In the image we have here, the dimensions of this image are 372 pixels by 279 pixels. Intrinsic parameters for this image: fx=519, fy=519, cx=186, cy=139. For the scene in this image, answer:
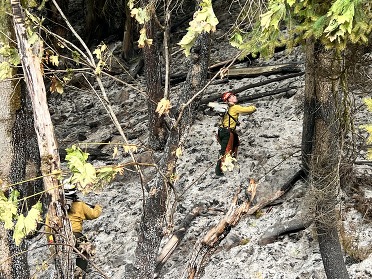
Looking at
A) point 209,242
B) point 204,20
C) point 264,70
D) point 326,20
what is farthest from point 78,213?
point 264,70

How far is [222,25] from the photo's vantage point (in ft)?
46.9

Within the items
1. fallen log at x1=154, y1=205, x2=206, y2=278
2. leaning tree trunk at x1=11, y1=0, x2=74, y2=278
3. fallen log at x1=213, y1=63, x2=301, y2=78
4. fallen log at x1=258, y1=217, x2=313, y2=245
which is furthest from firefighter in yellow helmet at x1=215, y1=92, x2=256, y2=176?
leaning tree trunk at x1=11, y1=0, x2=74, y2=278

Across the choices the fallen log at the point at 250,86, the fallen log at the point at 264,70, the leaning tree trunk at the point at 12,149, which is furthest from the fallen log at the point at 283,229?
the fallen log at the point at 264,70

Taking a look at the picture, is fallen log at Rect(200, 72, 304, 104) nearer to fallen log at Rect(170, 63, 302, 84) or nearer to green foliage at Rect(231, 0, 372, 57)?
fallen log at Rect(170, 63, 302, 84)

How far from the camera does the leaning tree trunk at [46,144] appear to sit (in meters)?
4.64

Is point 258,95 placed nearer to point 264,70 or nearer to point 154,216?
A: point 264,70

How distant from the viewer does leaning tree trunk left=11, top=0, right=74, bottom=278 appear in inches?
183

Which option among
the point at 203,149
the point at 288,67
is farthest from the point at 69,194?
the point at 288,67

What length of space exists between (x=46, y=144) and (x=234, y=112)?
435cm

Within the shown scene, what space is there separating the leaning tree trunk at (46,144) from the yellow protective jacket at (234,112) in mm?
4225

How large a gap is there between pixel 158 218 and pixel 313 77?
2.55 meters

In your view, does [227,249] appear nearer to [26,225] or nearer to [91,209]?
[91,209]

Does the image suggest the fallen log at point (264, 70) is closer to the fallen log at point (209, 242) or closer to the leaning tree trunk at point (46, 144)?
the fallen log at point (209, 242)

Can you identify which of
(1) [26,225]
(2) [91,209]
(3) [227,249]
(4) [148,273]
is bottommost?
(3) [227,249]
